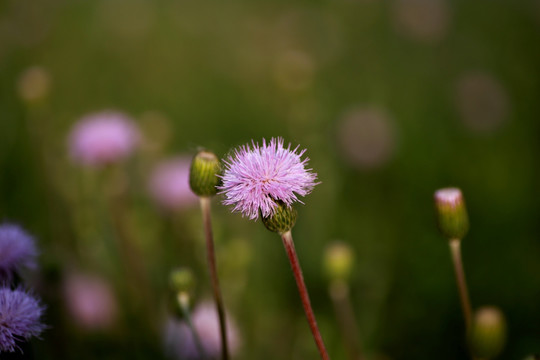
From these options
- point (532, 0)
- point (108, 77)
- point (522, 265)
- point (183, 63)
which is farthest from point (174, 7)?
point (522, 265)

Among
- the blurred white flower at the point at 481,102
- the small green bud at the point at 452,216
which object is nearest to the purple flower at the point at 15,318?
the small green bud at the point at 452,216

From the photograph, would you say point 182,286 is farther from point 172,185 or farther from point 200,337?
point 172,185

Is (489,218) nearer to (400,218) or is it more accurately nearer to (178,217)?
(400,218)

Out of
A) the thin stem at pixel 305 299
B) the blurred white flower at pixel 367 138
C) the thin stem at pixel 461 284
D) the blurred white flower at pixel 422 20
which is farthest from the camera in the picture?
the blurred white flower at pixel 422 20

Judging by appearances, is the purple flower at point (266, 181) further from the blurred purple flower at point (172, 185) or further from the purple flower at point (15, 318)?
the blurred purple flower at point (172, 185)

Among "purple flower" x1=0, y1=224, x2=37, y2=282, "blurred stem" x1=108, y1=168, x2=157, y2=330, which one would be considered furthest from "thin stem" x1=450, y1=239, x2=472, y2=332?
"blurred stem" x1=108, y1=168, x2=157, y2=330

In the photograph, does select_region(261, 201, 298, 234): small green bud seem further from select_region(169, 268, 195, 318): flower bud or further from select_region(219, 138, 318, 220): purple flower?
select_region(169, 268, 195, 318): flower bud

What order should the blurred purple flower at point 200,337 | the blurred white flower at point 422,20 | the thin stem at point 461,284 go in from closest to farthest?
the thin stem at point 461,284 → the blurred purple flower at point 200,337 → the blurred white flower at point 422,20
